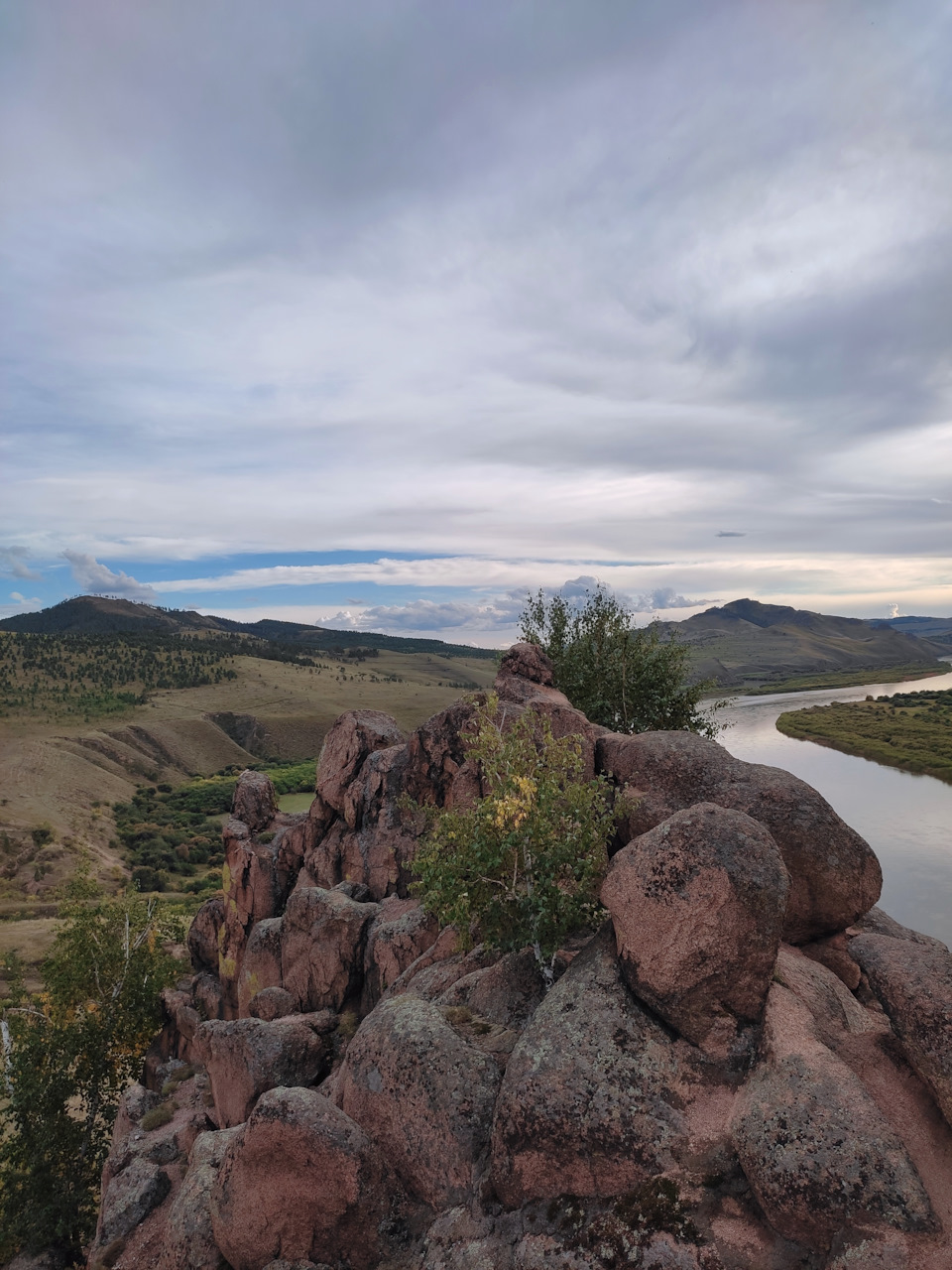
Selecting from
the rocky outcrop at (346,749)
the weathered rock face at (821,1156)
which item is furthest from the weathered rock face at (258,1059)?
the rocky outcrop at (346,749)

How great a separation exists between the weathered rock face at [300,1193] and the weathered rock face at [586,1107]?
2.99 metres

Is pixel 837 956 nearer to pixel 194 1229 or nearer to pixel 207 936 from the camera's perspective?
pixel 194 1229

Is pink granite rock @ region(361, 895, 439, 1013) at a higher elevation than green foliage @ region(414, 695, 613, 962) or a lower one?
lower

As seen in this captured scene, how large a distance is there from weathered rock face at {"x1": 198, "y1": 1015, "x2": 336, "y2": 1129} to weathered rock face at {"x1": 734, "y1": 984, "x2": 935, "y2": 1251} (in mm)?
14267

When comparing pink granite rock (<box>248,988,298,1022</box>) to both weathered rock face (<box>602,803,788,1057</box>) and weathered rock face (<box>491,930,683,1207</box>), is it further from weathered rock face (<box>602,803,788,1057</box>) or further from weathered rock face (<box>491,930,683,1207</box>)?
weathered rock face (<box>602,803,788,1057</box>)

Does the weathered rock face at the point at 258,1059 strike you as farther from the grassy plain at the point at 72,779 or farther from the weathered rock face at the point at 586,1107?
the grassy plain at the point at 72,779

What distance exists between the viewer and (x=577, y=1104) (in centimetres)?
1162

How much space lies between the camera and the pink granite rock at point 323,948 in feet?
82.1

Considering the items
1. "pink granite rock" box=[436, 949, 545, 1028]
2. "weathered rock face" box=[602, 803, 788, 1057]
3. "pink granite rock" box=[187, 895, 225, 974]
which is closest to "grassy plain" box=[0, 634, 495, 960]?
"pink granite rock" box=[187, 895, 225, 974]

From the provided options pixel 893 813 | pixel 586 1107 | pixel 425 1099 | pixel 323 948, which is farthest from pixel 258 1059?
pixel 893 813

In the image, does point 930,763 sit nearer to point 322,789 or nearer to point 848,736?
point 848,736

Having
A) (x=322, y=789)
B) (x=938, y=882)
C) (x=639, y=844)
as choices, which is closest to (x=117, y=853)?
(x=322, y=789)

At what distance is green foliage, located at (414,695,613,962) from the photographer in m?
14.9

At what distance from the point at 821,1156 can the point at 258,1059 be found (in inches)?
639
